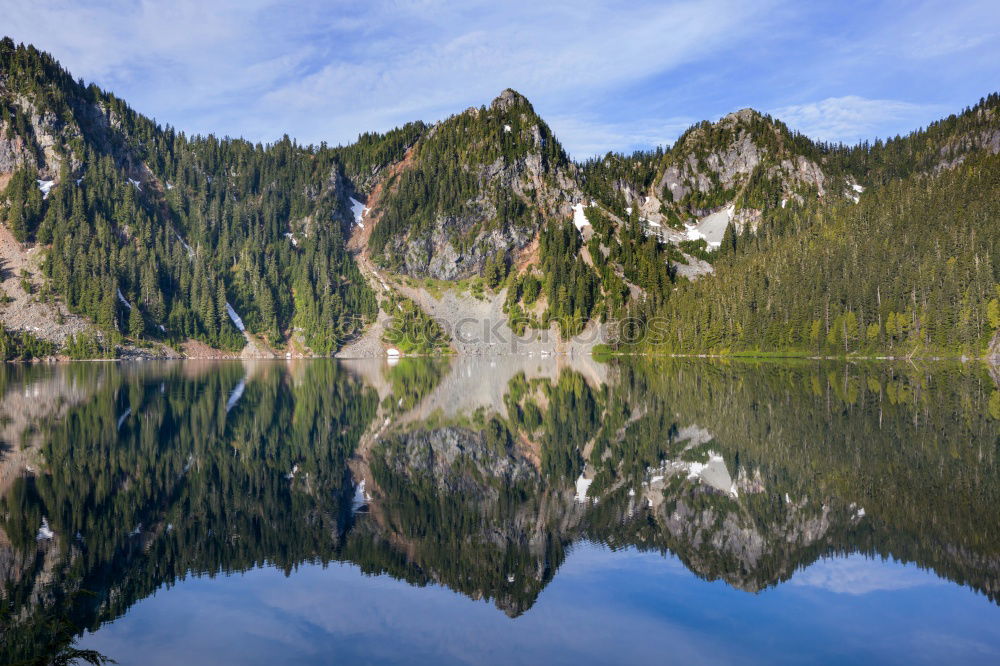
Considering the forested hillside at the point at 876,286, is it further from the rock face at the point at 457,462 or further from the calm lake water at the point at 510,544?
the rock face at the point at 457,462

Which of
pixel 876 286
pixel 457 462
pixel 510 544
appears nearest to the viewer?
pixel 510 544

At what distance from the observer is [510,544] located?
2127cm

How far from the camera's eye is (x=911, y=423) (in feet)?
134

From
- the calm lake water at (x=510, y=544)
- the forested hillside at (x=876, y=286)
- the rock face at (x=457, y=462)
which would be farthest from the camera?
the forested hillside at (x=876, y=286)

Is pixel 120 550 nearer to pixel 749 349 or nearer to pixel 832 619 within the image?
pixel 832 619

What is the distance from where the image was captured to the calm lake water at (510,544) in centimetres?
1532

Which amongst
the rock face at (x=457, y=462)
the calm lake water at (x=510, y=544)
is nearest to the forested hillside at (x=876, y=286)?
the calm lake water at (x=510, y=544)

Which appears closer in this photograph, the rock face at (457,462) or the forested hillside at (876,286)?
the rock face at (457,462)

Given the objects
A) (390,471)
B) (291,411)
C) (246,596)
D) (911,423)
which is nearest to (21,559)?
(246,596)

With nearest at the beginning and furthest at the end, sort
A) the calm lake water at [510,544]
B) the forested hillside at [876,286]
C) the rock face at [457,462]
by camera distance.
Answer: the calm lake water at [510,544] → the rock face at [457,462] → the forested hillside at [876,286]

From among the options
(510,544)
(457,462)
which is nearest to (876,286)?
(457,462)

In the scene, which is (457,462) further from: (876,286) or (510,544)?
(876,286)

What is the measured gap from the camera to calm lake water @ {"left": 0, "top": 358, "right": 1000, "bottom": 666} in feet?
50.3

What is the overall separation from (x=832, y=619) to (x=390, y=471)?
19.6 metres
